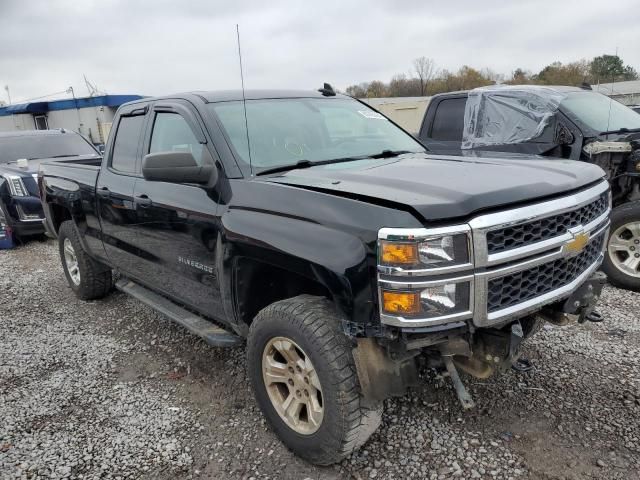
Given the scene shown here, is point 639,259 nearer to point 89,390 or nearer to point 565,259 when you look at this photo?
point 565,259

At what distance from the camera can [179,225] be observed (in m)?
3.28

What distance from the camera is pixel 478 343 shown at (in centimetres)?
246

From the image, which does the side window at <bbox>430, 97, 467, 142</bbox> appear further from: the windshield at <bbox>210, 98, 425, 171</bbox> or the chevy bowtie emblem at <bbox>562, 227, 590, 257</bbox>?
the chevy bowtie emblem at <bbox>562, 227, 590, 257</bbox>

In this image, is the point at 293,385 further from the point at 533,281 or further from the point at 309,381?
the point at 533,281

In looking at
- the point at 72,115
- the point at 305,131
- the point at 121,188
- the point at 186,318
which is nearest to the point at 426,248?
the point at 305,131

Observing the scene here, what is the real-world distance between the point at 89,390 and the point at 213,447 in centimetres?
122

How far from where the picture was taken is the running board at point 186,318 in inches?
124

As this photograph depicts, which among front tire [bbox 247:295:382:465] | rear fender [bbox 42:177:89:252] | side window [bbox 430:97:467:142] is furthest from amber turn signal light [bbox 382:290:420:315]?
side window [bbox 430:97:467:142]

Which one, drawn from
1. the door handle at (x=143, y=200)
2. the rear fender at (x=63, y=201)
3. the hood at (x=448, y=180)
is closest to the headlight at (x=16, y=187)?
the rear fender at (x=63, y=201)

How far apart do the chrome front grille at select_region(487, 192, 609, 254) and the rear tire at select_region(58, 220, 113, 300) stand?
4.21 m

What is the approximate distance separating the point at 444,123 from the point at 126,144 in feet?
14.3

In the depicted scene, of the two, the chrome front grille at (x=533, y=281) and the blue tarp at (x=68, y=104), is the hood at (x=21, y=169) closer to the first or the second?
the chrome front grille at (x=533, y=281)

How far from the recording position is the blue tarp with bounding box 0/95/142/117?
83.7 ft

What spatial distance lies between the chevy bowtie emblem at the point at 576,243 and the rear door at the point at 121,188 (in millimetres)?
2902
